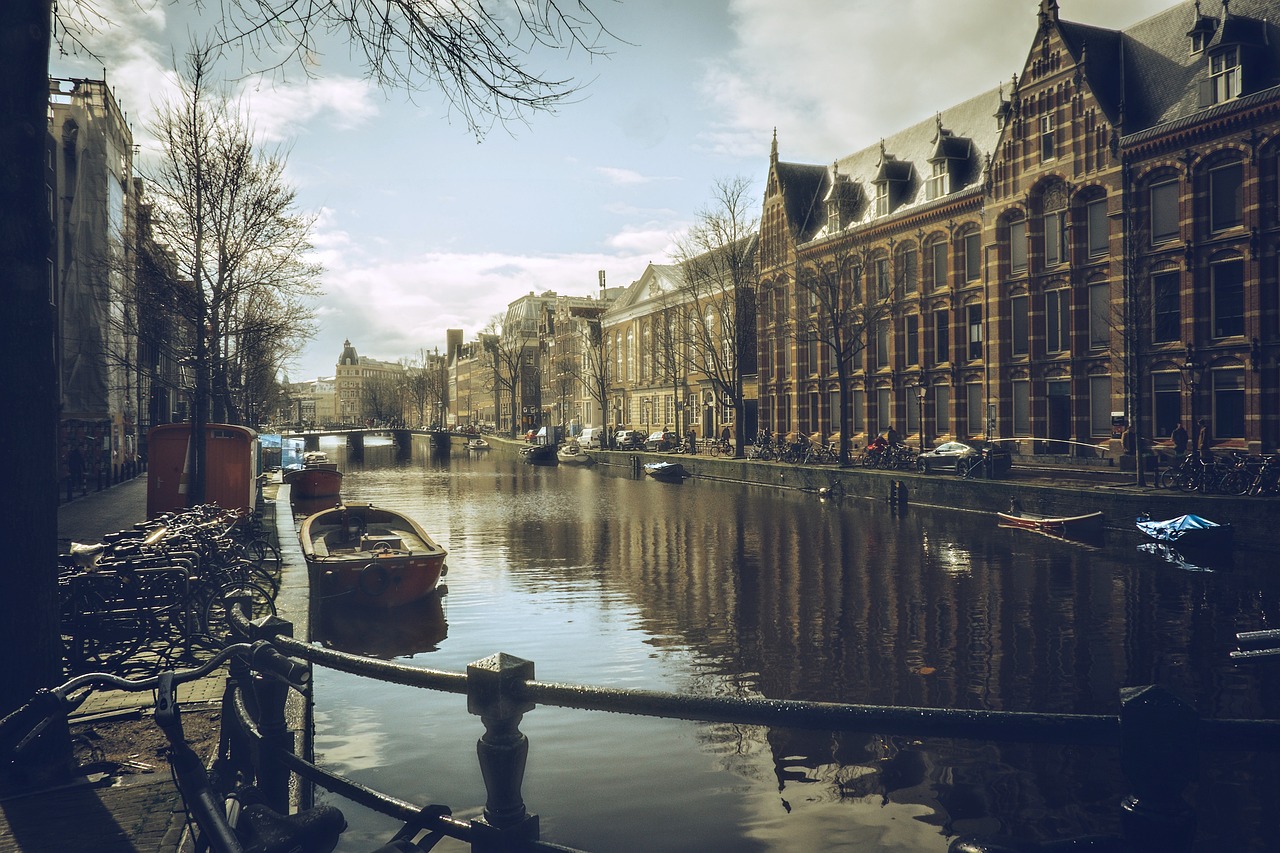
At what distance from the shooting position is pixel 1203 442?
27688mm

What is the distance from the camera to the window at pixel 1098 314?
113 ft

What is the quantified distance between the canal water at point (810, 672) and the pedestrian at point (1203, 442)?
5048 millimetres

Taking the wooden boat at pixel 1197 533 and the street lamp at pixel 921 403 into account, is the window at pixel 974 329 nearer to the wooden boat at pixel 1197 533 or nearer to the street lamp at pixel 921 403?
the street lamp at pixel 921 403

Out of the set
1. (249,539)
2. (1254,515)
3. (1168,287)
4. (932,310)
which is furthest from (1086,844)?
(932,310)

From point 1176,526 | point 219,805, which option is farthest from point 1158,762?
point 1176,526

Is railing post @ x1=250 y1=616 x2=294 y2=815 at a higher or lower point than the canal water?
higher

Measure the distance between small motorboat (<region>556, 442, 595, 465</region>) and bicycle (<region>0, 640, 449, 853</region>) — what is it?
186 ft

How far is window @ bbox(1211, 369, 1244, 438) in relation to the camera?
29.6 m

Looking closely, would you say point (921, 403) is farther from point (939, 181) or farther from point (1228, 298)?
point (1228, 298)

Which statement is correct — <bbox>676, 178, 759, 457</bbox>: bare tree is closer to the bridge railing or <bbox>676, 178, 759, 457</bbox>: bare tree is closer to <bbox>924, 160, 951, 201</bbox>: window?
<bbox>924, 160, 951, 201</bbox>: window

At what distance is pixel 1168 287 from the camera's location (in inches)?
1251

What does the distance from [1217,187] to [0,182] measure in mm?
35199

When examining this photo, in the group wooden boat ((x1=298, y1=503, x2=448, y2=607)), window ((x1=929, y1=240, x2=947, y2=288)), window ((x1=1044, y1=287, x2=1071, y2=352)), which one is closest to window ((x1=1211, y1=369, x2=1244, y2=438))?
window ((x1=1044, y1=287, x2=1071, y2=352))

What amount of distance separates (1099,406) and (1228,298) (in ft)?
19.6
